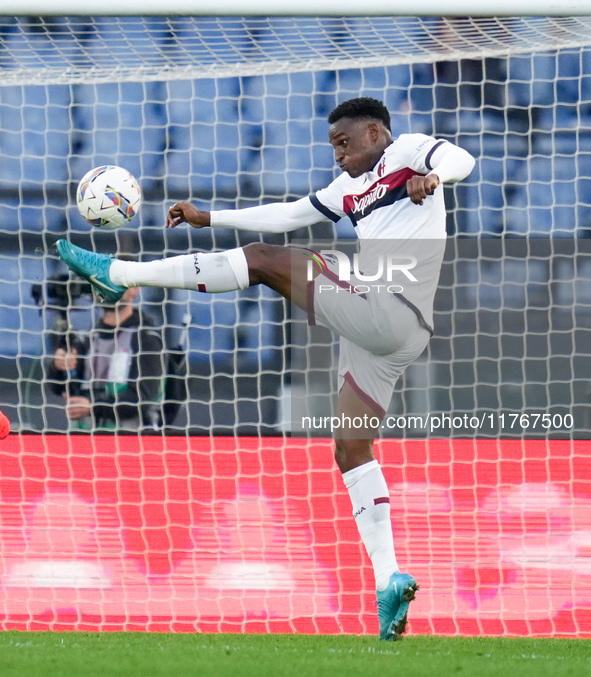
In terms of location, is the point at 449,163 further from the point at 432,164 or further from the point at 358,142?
the point at 358,142

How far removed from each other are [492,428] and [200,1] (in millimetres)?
5564

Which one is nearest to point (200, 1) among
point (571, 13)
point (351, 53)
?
point (571, 13)

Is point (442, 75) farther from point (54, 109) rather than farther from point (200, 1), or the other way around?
point (200, 1)

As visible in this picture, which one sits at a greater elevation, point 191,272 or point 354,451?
point 191,272

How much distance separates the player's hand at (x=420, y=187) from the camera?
3260 millimetres

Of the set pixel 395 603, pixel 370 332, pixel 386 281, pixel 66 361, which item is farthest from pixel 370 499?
pixel 66 361

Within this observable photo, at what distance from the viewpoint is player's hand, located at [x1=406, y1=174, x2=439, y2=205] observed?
3.26m

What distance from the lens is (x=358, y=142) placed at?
384 centimetres

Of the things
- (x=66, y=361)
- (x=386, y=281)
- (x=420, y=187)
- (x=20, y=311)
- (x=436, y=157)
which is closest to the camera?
(x=420, y=187)

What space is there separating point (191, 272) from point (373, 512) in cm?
116

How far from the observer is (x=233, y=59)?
270 inches

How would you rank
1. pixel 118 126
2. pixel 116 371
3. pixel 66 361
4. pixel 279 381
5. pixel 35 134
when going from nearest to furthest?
pixel 116 371
pixel 66 361
pixel 279 381
pixel 118 126
pixel 35 134

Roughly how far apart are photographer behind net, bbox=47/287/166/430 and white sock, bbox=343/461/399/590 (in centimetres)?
391

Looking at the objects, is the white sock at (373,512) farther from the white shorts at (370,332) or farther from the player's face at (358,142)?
the player's face at (358,142)
